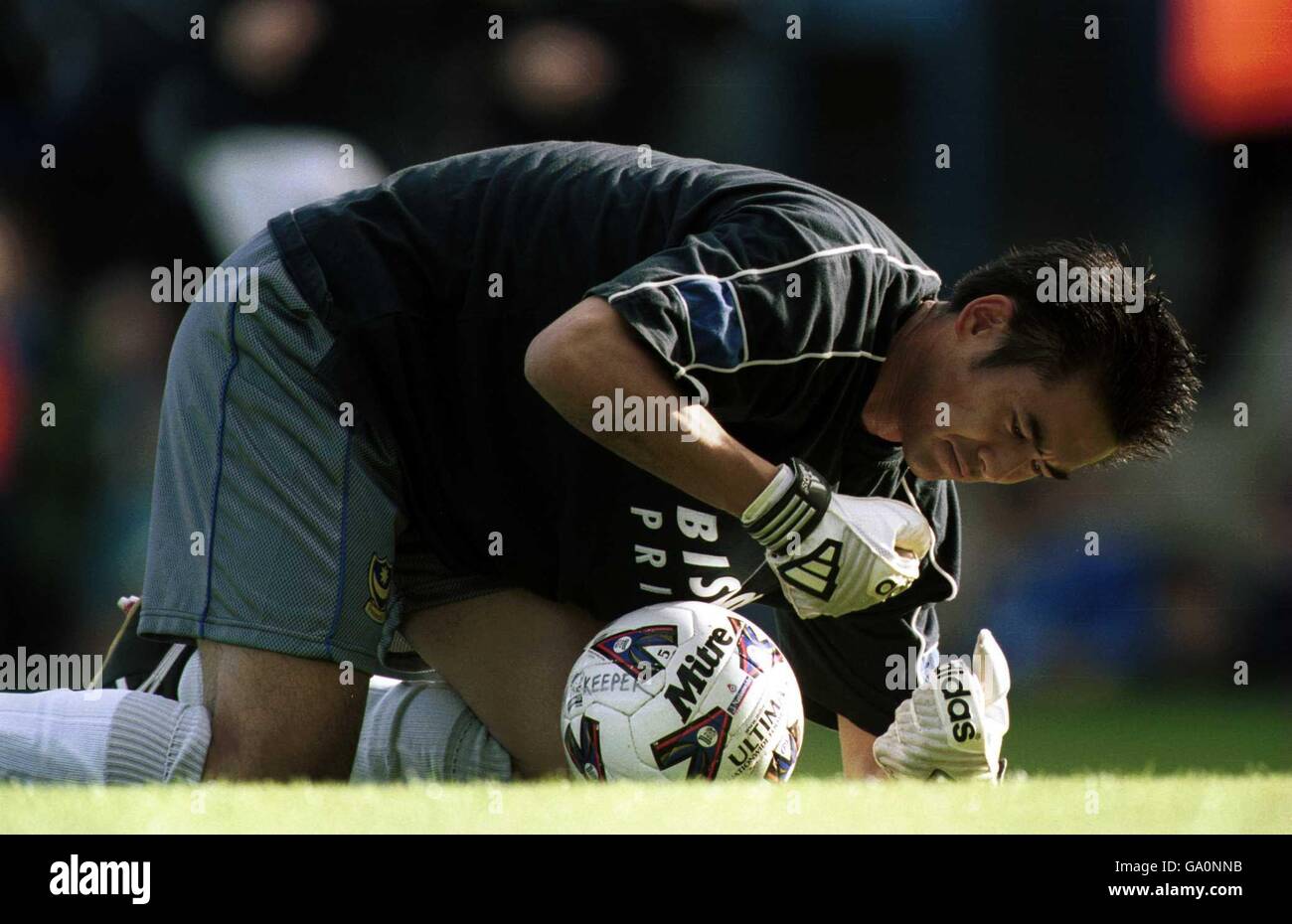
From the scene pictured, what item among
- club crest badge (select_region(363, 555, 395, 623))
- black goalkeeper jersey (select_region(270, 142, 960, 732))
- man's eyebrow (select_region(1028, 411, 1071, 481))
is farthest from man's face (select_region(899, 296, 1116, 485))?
club crest badge (select_region(363, 555, 395, 623))

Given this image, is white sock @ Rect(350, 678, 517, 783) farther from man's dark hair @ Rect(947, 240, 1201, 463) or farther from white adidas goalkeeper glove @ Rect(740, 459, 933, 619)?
man's dark hair @ Rect(947, 240, 1201, 463)

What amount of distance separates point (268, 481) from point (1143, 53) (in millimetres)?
4572

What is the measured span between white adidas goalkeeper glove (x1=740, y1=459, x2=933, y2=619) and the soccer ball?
180 millimetres

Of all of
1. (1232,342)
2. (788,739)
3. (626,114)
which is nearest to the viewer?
(788,739)

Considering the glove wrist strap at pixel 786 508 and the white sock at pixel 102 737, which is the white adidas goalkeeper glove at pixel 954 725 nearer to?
the glove wrist strap at pixel 786 508

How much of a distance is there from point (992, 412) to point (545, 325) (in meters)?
0.87

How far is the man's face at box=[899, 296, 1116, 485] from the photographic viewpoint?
290 cm

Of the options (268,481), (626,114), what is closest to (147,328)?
(626,114)

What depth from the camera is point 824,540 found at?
267 centimetres

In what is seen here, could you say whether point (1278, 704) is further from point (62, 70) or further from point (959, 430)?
point (62, 70)

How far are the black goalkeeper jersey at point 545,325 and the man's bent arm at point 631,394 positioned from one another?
5.4 inches

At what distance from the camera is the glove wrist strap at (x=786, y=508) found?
A: 8.68ft

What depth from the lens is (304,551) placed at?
9.93ft

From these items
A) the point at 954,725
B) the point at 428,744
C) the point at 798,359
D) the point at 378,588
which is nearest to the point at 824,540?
the point at 798,359
